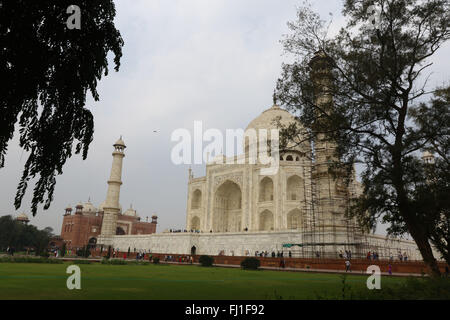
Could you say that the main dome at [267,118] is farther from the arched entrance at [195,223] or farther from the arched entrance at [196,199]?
the arched entrance at [195,223]

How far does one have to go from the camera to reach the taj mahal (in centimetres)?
2238

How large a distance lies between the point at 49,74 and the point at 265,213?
94.8 ft

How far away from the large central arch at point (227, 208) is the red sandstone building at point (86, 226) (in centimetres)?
1904

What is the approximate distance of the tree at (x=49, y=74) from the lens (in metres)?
4.32

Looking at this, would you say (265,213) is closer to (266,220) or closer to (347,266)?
(266,220)

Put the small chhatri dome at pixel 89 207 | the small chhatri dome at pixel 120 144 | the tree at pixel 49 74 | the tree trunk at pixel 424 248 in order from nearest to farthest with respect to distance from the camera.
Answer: the tree at pixel 49 74, the tree trunk at pixel 424 248, the small chhatri dome at pixel 120 144, the small chhatri dome at pixel 89 207

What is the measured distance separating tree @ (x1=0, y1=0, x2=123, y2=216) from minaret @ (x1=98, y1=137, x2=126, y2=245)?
34.7 m

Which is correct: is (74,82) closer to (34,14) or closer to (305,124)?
(34,14)

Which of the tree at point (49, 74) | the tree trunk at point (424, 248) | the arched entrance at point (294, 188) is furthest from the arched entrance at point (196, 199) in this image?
the tree at point (49, 74)

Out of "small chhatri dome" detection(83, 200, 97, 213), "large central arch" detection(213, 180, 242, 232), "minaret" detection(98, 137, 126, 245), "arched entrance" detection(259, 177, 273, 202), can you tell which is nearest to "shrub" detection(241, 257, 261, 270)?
"arched entrance" detection(259, 177, 273, 202)

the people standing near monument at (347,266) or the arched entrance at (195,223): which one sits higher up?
the arched entrance at (195,223)

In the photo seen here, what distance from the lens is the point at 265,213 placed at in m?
32.3

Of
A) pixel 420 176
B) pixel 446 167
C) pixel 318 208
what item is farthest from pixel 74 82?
pixel 318 208
